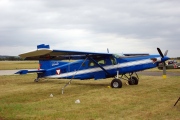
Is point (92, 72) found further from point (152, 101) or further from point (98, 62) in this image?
point (152, 101)

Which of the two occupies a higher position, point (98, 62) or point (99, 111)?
point (98, 62)

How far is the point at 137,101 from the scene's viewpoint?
935 cm

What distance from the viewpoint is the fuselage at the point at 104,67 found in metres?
14.5

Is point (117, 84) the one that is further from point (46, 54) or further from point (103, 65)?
point (46, 54)

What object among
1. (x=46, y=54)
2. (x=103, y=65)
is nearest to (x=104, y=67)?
(x=103, y=65)

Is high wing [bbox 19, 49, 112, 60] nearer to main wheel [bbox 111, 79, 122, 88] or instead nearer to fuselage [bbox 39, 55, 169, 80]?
fuselage [bbox 39, 55, 169, 80]

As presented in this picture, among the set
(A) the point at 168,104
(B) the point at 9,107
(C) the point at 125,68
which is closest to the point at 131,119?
(A) the point at 168,104

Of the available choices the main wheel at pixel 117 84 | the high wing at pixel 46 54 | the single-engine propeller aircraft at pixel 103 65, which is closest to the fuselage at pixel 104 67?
the single-engine propeller aircraft at pixel 103 65

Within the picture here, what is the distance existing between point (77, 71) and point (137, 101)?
776 cm

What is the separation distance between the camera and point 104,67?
607 inches

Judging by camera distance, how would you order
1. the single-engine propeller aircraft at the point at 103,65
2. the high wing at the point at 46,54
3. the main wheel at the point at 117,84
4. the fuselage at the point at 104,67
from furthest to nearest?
the fuselage at the point at 104,67 → the single-engine propeller aircraft at the point at 103,65 → the main wheel at the point at 117,84 → the high wing at the point at 46,54

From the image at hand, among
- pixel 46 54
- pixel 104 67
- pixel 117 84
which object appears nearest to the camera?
pixel 46 54

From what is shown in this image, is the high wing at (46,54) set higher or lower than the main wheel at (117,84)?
higher

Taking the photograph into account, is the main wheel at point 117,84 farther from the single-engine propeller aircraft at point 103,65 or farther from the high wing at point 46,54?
→ the high wing at point 46,54
